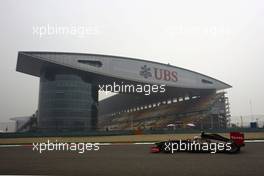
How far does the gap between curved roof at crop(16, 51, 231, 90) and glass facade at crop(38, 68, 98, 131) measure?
2562mm

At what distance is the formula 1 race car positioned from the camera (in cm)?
1410

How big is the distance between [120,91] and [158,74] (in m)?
11.2

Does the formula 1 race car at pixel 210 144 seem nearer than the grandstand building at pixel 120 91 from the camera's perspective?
Yes

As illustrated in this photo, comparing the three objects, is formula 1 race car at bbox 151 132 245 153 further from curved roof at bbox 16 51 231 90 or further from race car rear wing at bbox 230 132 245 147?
curved roof at bbox 16 51 231 90

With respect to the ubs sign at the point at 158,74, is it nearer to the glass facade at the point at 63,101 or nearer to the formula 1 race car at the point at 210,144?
the glass facade at the point at 63,101

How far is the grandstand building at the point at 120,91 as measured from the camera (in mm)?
59656

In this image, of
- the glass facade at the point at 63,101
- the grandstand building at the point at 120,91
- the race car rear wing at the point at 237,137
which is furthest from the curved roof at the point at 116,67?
the race car rear wing at the point at 237,137

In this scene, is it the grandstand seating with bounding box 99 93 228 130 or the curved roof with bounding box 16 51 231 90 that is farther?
the grandstand seating with bounding box 99 93 228 130

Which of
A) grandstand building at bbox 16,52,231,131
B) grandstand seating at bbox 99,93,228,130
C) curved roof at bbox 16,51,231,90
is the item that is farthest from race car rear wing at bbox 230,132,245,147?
grandstand seating at bbox 99,93,228,130

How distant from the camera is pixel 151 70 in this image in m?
70.4

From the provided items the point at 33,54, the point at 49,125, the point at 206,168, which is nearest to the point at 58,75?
the point at 33,54

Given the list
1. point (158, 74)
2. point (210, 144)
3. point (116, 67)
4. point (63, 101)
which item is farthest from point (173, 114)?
point (210, 144)

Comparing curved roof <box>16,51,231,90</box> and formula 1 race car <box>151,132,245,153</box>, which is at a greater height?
curved roof <box>16,51,231,90</box>

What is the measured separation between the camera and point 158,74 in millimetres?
70688
